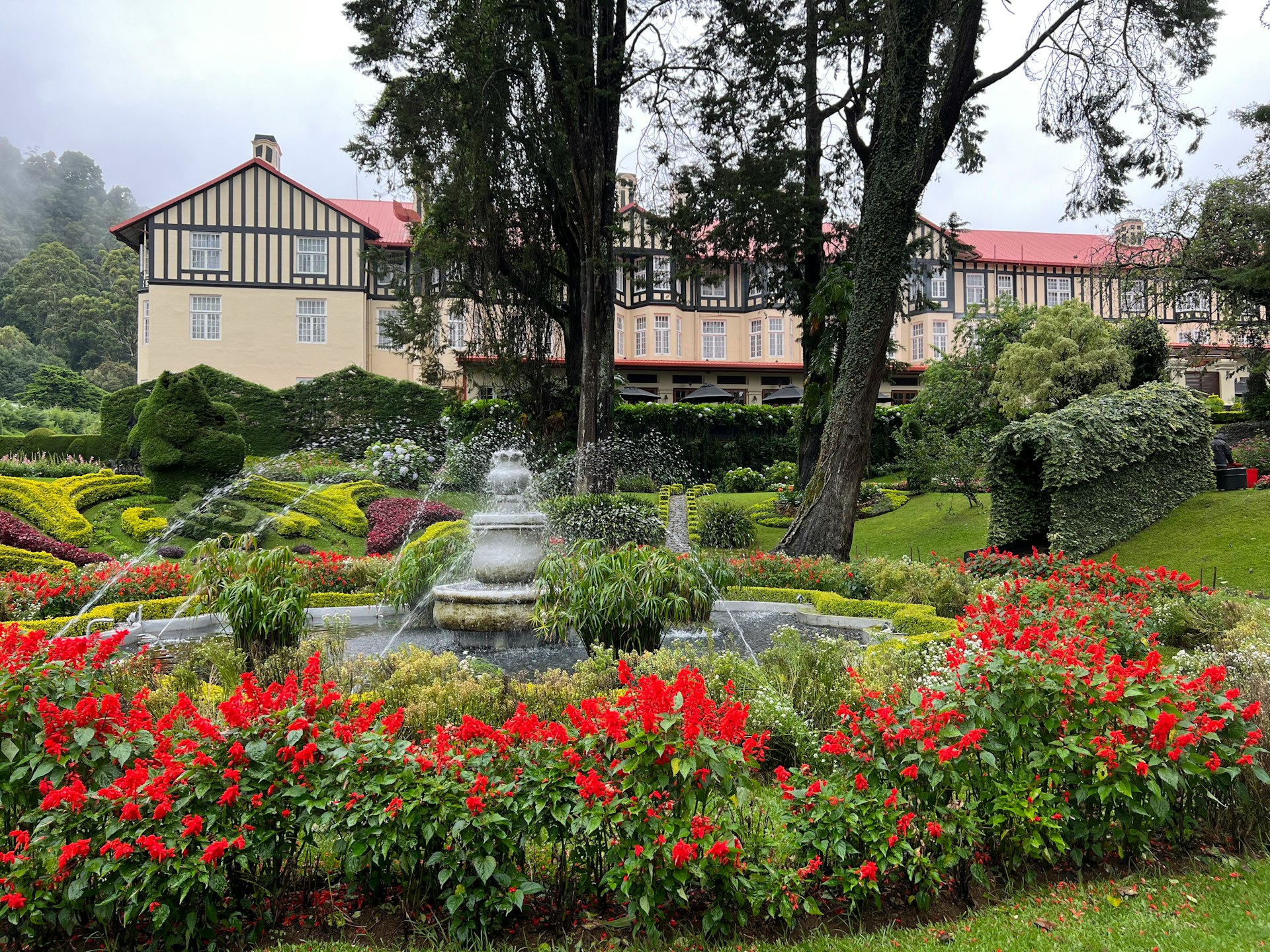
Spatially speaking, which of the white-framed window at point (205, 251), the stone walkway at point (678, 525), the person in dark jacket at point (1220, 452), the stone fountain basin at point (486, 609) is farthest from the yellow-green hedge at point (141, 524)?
the white-framed window at point (205, 251)

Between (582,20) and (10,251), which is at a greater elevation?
(10,251)

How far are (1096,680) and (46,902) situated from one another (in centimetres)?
394

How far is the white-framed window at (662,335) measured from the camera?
116 feet

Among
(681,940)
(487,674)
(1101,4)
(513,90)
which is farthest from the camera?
(513,90)

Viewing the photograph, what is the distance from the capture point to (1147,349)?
15805 millimetres

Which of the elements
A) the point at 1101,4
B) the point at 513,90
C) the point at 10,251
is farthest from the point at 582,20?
the point at 10,251

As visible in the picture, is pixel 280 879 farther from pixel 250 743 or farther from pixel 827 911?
pixel 827 911

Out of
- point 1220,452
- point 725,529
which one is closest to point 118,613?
point 725,529

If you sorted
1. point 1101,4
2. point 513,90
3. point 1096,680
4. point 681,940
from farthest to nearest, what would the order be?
point 513,90 → point 1101,4 → point 1096,680 → point 681,940

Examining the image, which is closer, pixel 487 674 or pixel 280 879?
pixel 280 879

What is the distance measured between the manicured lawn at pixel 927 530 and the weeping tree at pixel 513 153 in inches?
229

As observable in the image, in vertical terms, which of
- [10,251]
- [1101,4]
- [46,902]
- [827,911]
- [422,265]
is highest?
[10,251]

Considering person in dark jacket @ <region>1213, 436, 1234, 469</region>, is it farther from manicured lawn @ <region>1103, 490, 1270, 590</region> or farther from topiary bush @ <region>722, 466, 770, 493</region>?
topiary bush @ <region>722, 466, 770, 493</region>

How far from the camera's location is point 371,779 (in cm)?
265
